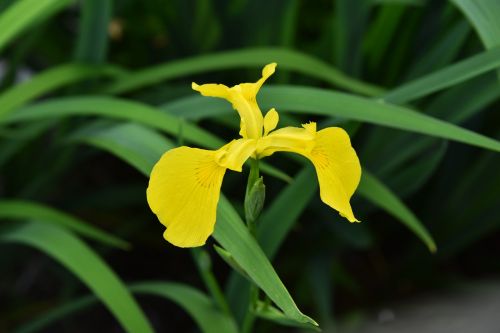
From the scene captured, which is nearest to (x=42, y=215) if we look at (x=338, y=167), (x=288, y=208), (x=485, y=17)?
(x=288, y=208)

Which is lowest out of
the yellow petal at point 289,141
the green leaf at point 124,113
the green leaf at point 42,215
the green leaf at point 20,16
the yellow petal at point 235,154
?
the yellow petal at point 235,154

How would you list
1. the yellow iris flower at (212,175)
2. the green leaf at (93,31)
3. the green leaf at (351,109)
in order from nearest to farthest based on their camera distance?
the yellow iris flower at (212,175), the green leaf at (351,109), the green leaf at (93,31)

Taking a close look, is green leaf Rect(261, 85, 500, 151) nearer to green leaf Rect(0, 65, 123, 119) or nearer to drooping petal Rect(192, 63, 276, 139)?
drooping petal Rect(192, 63, 276, 139)

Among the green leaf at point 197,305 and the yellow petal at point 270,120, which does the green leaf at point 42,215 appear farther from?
the yellow petal at point 270,120

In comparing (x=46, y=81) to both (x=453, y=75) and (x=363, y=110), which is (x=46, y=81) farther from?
(x=453, y=75)

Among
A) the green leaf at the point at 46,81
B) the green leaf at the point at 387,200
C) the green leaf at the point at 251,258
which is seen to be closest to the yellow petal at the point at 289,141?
the green leaf at the point at 251,258

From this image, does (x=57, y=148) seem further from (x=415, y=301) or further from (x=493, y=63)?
(x=493, y=63)
